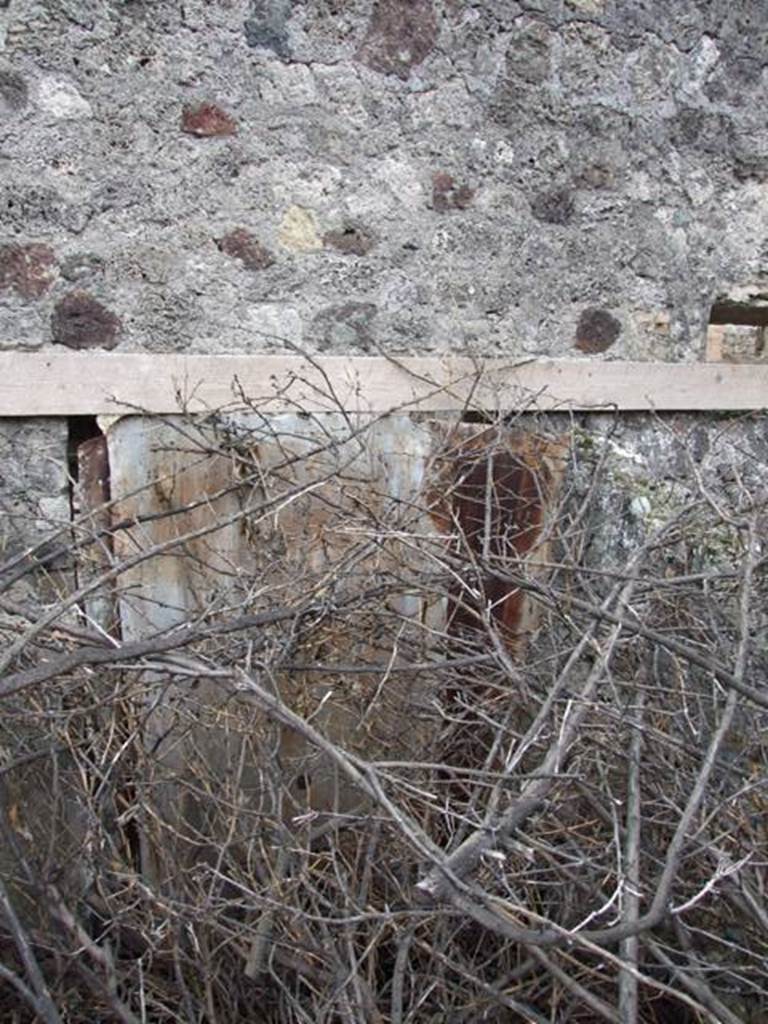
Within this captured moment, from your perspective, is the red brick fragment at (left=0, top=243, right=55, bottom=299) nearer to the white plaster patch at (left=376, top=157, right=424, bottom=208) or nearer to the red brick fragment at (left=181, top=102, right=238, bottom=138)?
the red brick fragment at (left=181, top=102, right=238, bottom=138)

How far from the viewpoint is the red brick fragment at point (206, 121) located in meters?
3.25

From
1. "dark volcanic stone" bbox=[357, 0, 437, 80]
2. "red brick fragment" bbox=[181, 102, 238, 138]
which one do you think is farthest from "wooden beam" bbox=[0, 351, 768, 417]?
"dark volcanic stone" bbox=[357, 0, 437, 80]

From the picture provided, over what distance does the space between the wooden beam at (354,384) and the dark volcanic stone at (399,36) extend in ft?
2.78

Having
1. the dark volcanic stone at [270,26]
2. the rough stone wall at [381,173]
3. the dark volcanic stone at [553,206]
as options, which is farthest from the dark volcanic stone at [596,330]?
the dark volcanic stone at [270,26]

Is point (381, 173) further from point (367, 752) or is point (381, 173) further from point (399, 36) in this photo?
point (367, 752)

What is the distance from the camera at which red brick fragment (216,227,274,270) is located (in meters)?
3.34

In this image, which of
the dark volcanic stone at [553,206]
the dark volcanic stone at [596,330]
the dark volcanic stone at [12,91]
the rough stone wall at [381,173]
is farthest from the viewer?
the dark volcanic stone at [596,330]

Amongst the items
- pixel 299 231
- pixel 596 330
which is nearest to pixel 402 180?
pixel 299 231

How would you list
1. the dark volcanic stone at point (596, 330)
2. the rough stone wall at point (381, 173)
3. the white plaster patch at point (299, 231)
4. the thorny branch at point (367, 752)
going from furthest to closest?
1. the dark volcanic stone at point (596, 330)
2. the white plaster patch at point (299, 231)
3. the rough stone wall at point (381, 173)
4. the thorny branch at point (367, 752)

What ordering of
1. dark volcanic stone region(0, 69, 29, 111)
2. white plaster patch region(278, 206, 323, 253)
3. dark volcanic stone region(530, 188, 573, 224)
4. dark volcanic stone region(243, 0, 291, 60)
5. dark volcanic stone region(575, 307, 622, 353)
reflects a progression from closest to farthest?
1. dark volcanic stone region(0, 69, 29, 111)
2. dark volcanic stone region(243, 0, 291, 60)
3. white plaster patch region(278, 206, 323, 253)
4. dark volcanic stone region(530, 188, 573, 224)
5. dark volcanic stone region(575, 307, 622, 353)

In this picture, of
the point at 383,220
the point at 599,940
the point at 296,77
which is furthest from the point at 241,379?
the point at 599,940

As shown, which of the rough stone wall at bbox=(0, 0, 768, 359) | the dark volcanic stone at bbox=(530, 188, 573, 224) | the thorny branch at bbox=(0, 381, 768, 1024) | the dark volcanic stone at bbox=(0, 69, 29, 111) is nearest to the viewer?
the thorny branch at bbox=(0, 381, 768, 1024)

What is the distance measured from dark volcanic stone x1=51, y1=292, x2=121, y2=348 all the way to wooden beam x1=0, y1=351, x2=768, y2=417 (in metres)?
0.04

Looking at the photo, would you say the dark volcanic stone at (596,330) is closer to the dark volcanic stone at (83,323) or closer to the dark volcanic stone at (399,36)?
the dark volcanic stone at (399,36)
